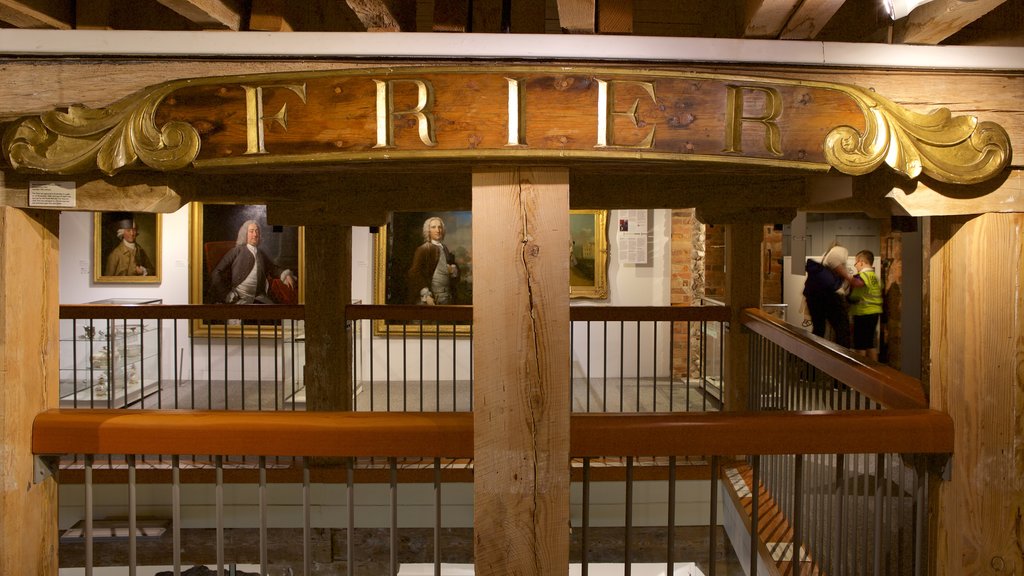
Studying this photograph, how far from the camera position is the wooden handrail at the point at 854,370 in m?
A: 2.06

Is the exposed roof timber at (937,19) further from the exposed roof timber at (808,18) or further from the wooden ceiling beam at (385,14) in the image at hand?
the wooden ceiling beam at (385,14)

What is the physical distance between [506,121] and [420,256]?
5.73m

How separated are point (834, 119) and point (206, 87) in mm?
1512

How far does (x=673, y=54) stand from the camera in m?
1.56

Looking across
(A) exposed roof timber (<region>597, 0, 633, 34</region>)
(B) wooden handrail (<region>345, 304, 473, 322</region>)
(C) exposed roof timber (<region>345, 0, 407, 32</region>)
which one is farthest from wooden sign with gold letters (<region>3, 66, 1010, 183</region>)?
(B) wooden handrail (<region>345, 304, 473, 322</region>)

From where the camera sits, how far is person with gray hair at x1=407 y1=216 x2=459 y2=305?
23.2ft

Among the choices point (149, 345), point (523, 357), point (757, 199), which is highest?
point (757, 199)

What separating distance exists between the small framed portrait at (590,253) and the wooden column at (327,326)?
331cm

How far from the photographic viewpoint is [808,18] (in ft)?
5.22

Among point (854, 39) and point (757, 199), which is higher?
point (854, 39)

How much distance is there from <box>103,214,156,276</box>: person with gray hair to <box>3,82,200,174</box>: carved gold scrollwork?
618 centimetres

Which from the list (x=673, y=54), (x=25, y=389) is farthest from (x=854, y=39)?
(x=25, y=389)

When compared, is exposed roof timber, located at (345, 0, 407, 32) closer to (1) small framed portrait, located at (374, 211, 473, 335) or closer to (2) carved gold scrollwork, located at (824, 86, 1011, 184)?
(2) carved gold scrollwork, located at (824, 86, 1011, 184)

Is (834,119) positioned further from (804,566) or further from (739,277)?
(739,277)
